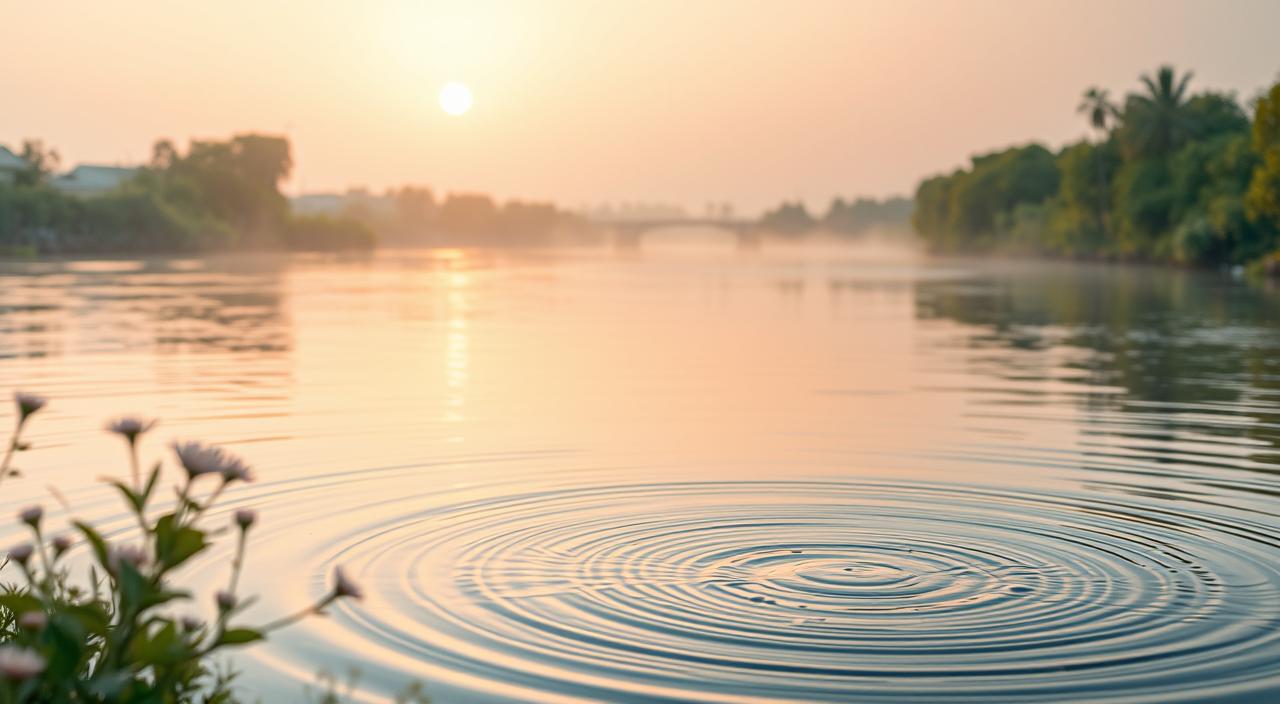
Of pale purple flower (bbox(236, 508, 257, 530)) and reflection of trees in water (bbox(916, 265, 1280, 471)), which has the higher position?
pale purple flower (bbox(236, 508, 257, 530))

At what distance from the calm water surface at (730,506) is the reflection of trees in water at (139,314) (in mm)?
583

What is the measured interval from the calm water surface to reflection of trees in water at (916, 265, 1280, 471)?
20 cm

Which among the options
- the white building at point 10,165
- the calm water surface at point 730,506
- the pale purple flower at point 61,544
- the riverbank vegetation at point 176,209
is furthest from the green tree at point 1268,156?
the white building at point 10,165

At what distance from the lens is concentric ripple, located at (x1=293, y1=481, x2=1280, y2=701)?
786cm

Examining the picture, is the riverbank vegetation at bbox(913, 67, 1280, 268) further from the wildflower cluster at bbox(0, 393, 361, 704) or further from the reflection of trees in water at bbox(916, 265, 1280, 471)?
the wildflower cluster at bbox(0, 393, 361, 704)

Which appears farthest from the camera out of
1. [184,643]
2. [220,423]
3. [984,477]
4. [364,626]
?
[220,423]

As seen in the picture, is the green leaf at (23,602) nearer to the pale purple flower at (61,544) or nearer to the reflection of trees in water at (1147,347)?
the pale purple flower at (61,544)

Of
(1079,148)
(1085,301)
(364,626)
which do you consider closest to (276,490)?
(364,626)

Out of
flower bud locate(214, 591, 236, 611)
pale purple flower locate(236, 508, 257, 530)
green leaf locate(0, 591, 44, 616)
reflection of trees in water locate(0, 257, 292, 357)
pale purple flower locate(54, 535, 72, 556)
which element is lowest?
reflection of trees in water locate(0, 257, 292, 357)

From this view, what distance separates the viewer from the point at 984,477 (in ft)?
47.7

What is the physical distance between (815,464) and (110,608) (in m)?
9.17

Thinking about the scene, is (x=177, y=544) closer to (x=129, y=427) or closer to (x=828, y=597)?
(x=129, y=427)

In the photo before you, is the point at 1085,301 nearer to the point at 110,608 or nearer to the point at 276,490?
the point at 276,490

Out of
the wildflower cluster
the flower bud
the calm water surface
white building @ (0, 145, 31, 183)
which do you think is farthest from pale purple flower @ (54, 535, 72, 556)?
white building @ (0, 145, 31, 183)
